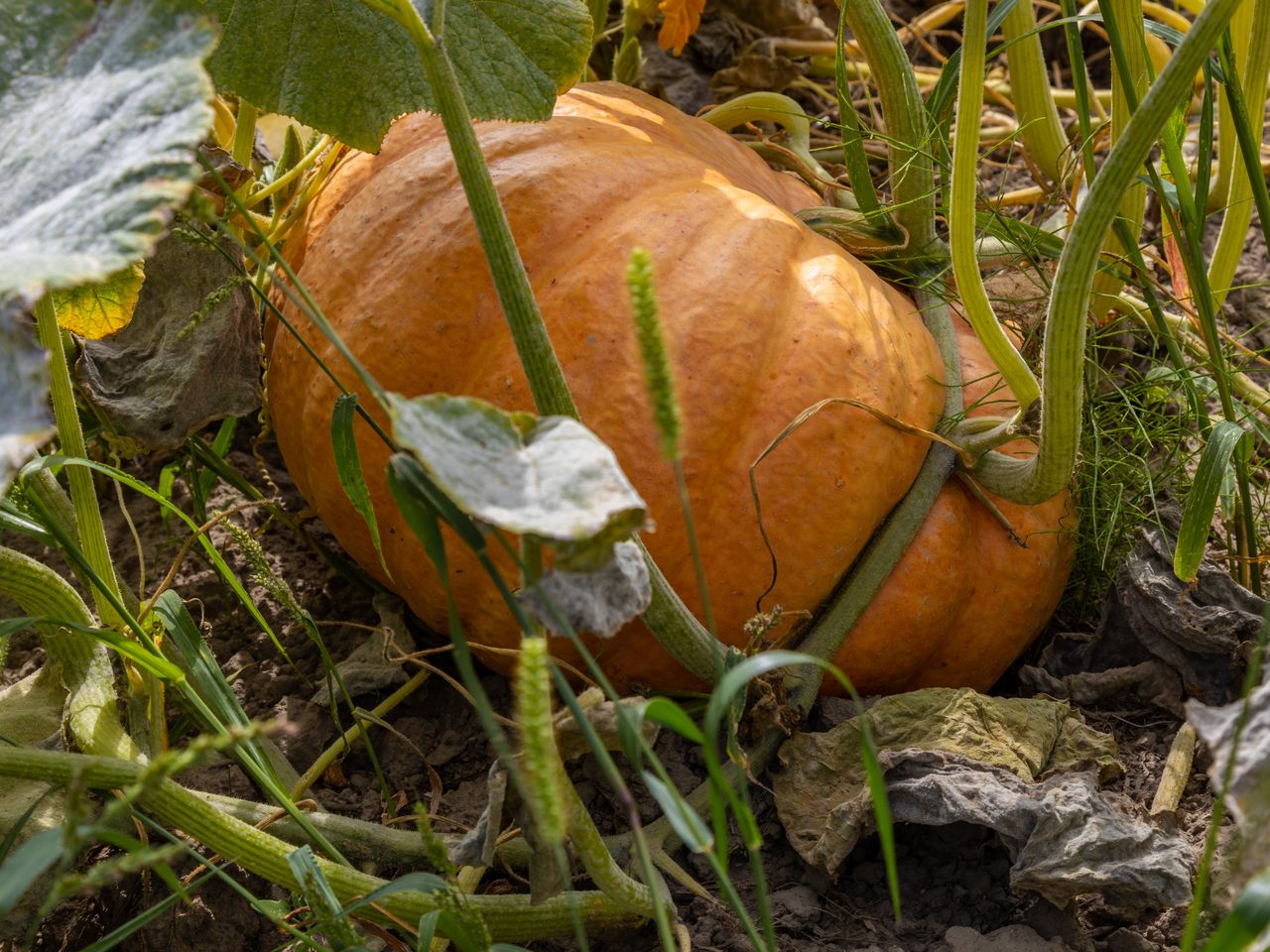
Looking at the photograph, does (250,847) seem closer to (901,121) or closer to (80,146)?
(80,146)

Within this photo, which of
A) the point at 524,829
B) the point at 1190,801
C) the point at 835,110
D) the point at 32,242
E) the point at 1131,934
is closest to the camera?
the point at 32,242

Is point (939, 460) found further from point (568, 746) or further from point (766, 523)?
point (568, 746)

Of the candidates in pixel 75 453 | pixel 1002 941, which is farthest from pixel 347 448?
pixel 1002 941

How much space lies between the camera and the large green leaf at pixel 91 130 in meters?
0.78

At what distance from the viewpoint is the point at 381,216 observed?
1.45 m

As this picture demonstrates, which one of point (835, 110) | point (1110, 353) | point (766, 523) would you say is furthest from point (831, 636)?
point (835, 110)

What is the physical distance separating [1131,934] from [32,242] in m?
1.04

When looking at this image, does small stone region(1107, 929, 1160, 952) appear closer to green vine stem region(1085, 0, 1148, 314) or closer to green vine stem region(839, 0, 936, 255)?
green vine stem region(1085, 0, 1148, 314)

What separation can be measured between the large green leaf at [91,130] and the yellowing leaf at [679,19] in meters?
0.98

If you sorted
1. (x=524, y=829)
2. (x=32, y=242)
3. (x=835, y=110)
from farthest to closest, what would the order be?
(x=835, y=110), (x=524, y=829), (x=32, y=242)

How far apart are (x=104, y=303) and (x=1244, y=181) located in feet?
4.61

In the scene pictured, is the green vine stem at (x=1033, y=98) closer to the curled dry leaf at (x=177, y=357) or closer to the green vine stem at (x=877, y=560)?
the green vine stem at (x=877, y=560)

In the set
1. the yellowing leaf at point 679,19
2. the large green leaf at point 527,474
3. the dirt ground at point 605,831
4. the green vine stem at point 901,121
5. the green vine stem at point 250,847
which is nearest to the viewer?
the large green leaf at point 527,474

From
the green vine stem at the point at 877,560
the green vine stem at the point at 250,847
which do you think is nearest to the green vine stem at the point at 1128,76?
the green vine stem at the point at 877,560
